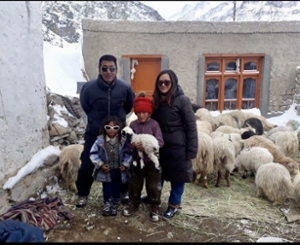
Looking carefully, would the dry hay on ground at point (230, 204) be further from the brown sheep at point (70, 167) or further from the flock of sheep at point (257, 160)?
the brown sheep at point (70, 167)

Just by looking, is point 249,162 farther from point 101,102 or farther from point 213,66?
point 213,66

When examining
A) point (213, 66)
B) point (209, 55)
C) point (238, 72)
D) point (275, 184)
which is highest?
point (209, 55)

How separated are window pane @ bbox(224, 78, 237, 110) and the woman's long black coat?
6683mm

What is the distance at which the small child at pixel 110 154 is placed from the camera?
338 centimetres

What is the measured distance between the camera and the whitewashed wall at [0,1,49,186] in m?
3.43

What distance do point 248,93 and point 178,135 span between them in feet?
23.0

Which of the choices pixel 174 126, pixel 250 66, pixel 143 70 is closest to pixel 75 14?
pixel 143 70

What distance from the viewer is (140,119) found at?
132 inches

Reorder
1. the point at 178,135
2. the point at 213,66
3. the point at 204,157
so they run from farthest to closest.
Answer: the point at 213,66, the point at 204,157, the point at 178,135

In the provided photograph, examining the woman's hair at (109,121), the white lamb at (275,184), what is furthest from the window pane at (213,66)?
the woman's hair at (109,121)

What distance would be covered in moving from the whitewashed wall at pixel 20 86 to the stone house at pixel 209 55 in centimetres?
465

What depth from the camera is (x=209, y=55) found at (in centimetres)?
921

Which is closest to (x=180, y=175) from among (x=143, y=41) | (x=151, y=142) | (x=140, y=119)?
(x=151, y=142)

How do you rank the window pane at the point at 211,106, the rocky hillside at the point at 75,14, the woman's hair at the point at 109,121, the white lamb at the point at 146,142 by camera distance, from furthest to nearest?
the window pane at the point at 211,106 < the rocky hillside at the point at 75,14 < the woman's hair at the point at 109,121 < the white lamb at the point at 146,142
